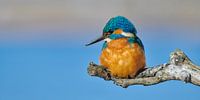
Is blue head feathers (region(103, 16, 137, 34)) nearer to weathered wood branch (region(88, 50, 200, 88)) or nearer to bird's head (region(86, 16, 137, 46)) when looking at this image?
bird's head (region(86, 16, 137, 46))

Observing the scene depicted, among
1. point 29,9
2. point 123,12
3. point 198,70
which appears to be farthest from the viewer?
point 29,9

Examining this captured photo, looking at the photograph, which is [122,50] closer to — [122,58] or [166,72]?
[122,58]

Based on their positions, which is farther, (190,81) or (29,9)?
(29,9)

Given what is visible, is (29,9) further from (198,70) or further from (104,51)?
(198,70)

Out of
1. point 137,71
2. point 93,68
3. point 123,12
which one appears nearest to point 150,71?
point 137,71

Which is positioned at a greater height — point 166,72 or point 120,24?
point 120,24

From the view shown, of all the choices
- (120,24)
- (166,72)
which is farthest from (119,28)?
(166,72)

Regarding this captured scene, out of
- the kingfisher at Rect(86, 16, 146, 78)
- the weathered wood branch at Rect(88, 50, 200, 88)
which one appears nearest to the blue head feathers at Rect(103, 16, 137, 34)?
the kingfisher at Rect(86, 16, 146, 78)
